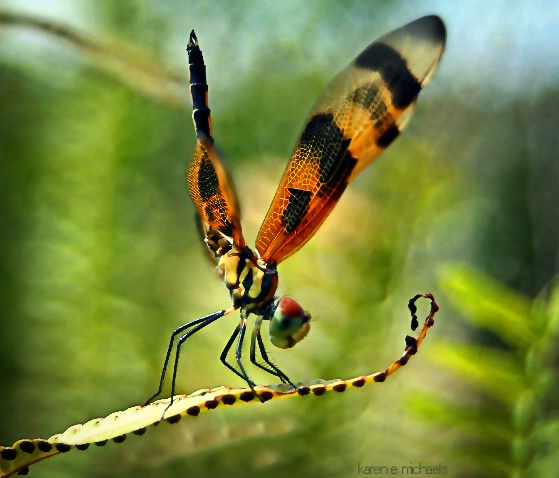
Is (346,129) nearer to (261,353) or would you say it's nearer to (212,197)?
(212,197)

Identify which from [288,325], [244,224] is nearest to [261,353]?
[288,325]

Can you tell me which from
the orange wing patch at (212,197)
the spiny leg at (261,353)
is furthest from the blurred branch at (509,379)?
the orange wing patch at (212,197)

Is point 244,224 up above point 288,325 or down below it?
above

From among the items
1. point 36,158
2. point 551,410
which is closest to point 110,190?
point 36,158

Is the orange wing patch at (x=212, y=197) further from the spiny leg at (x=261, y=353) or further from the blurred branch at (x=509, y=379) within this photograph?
the blurred branch at (x=509, y=379)

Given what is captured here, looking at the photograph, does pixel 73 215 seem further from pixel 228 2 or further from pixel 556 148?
pixel 556 148

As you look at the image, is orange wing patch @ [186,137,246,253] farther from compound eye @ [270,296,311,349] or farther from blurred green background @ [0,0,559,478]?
blurred green background @ [0,0,559,478]
